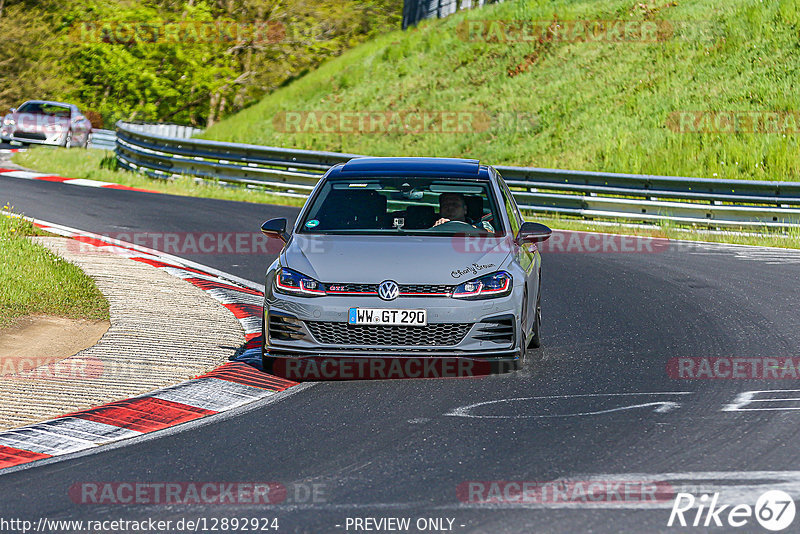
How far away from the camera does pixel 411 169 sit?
9.48 m

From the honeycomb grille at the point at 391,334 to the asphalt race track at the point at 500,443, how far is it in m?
0.32

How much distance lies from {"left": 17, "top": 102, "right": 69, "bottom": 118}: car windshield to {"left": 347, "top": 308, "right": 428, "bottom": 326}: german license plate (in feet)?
103

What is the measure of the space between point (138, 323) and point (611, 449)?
206 inches

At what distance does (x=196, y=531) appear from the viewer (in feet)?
16.3

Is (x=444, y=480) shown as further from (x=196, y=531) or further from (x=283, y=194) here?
(x=283, y=194)

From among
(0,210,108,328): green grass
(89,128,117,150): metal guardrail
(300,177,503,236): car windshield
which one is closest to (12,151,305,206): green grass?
(89,128,117,150): metal guardrail

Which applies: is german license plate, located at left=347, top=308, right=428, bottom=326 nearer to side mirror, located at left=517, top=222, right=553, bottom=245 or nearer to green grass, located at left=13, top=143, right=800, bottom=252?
side mirror, located at left=517, top=222, right=553, bottom=245

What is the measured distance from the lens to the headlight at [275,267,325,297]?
8070 mm

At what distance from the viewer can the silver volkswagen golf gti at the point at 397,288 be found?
795 cm

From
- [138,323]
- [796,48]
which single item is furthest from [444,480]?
[796,48]

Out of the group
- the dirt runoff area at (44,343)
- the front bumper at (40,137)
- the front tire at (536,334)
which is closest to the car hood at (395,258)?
the front tire at (536,334)

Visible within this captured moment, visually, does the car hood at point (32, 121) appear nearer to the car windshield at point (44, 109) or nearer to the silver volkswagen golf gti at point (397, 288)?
the car windshield at point (44, 109)

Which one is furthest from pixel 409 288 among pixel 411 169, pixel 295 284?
pixel 411 169

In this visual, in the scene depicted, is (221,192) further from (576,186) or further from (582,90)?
(582,90)
